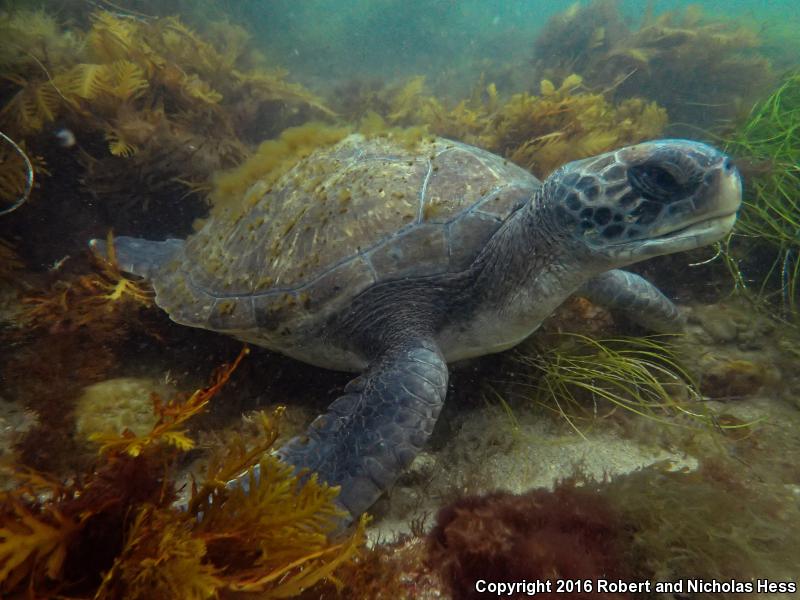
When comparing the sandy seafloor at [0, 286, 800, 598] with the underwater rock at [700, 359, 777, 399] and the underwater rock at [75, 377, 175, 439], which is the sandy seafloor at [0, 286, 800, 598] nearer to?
the underwater rock at [700, 359, 777, 399]

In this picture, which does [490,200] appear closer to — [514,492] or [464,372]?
[464,372]

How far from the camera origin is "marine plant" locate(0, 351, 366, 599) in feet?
4.30

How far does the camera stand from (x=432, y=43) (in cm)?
2367

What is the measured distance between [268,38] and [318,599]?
24289 millimetres

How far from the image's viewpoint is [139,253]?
367cm

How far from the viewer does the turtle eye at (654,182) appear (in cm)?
197

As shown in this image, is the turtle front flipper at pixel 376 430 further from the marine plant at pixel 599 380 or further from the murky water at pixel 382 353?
the marine plant at pixel 599 380

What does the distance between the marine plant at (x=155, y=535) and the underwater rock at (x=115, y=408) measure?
94 cm

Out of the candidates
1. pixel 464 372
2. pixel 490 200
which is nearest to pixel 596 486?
pixel 464 372

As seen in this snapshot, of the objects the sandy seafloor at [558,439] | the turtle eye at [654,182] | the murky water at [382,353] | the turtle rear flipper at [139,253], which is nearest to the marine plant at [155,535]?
the murky water at [382,353]

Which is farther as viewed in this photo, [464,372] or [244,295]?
[464,372]

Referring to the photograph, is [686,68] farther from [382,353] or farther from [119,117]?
[119,117]

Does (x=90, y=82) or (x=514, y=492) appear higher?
(x=90, y=82)

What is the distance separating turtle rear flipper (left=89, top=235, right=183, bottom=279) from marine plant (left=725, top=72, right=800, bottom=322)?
17.4ft
